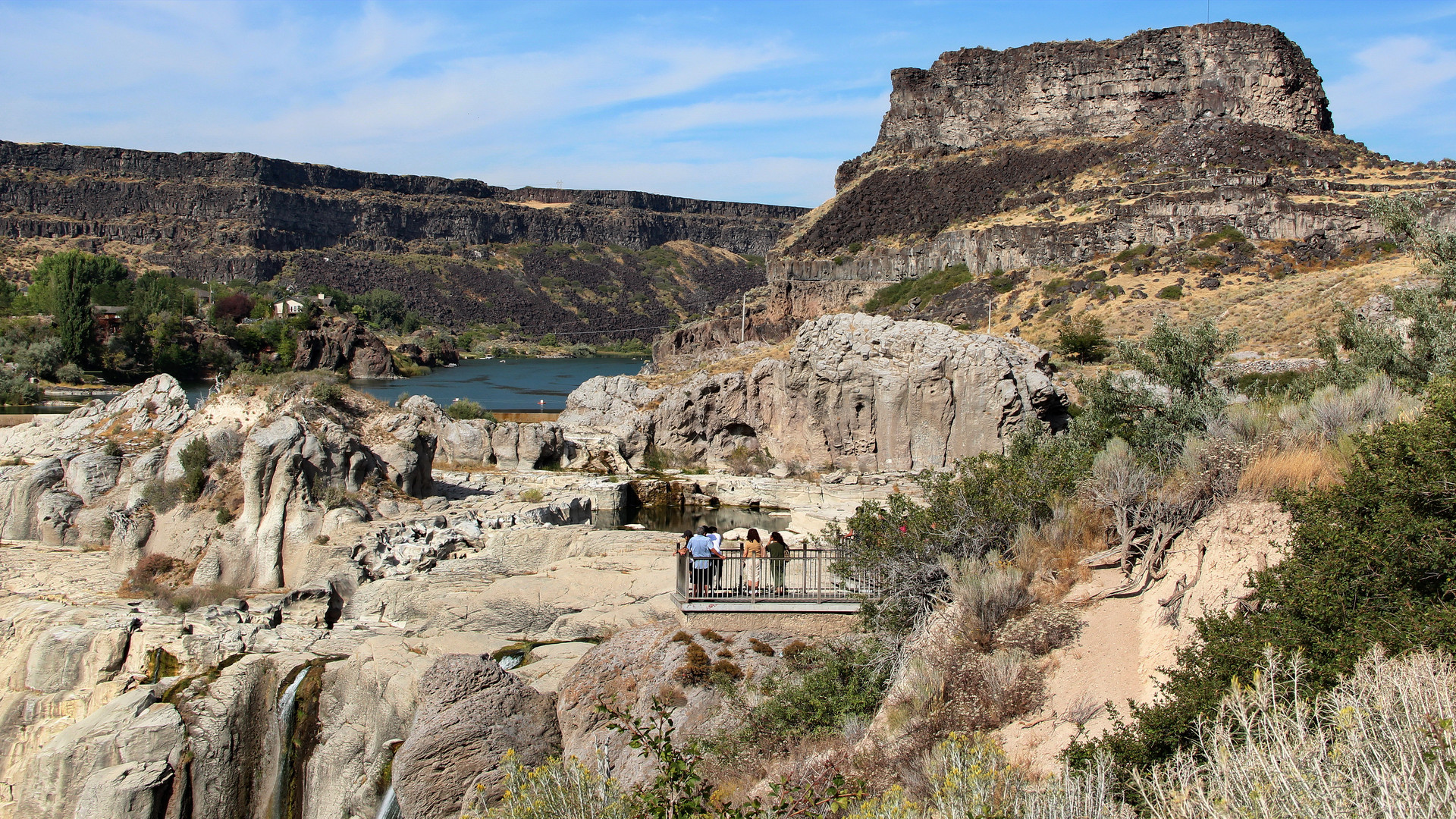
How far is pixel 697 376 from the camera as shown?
35656mm

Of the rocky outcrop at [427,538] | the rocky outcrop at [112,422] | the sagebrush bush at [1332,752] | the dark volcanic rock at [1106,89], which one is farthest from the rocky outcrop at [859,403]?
the dark volcanic rock at [1106,89]

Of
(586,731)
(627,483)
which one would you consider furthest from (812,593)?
(627,483)

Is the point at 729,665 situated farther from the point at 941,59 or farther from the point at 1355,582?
the point at 941,59

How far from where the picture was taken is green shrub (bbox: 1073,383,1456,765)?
626cm

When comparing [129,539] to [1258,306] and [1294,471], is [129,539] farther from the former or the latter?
[1258,306]

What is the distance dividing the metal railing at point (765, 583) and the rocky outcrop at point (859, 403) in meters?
16.1

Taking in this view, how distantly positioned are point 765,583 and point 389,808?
506 centimetres

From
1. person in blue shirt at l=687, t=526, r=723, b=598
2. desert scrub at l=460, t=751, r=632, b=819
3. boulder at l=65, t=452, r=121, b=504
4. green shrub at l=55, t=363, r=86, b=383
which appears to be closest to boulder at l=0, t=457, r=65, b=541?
boulder at l=65, t=452, r=121, b=504

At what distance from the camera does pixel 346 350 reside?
77.4 metres

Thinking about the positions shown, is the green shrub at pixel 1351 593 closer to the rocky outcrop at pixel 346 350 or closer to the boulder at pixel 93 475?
the boulder at pixel 93 475

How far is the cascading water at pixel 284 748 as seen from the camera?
12.1 meters

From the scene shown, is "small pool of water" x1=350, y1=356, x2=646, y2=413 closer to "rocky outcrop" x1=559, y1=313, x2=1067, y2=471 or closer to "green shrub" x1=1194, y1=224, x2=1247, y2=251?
"rocky outcrop" x1=559, y1=313, x2=1067, y2=471

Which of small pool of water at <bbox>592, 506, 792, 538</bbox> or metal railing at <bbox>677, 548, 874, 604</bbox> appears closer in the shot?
metal railing at <bbox>677, 548, 874, 604</bbox>

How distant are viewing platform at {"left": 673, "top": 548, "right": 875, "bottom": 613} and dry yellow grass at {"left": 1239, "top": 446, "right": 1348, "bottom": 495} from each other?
169 inches
